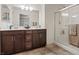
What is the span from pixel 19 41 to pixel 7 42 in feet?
0.64

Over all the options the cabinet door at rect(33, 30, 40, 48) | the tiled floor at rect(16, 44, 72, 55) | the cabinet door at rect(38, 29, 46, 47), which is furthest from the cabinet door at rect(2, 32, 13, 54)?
the cabinet door at rect(38, 29, 46, 47)

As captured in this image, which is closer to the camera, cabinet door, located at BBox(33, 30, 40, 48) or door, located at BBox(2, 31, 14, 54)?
door, located at BBox(2, 31, 14, 54)

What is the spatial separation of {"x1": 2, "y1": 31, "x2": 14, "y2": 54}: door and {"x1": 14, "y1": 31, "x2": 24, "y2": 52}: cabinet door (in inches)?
2.6

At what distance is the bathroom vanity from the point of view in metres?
1.95

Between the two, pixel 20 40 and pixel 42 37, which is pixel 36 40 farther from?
pixel 20 40

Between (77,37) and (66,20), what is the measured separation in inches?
13.2

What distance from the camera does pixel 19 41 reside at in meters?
2.01

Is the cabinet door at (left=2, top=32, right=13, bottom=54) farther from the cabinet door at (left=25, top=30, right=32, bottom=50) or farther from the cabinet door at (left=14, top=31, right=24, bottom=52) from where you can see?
the cabinet door at (left=25, top=30, right=32, bottom=50)

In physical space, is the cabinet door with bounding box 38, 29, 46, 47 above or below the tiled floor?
above

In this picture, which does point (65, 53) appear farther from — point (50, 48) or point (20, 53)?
point (20, 53)

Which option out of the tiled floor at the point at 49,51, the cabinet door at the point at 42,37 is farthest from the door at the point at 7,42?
the cabinet door at the point at 42,37

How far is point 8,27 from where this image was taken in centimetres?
193
